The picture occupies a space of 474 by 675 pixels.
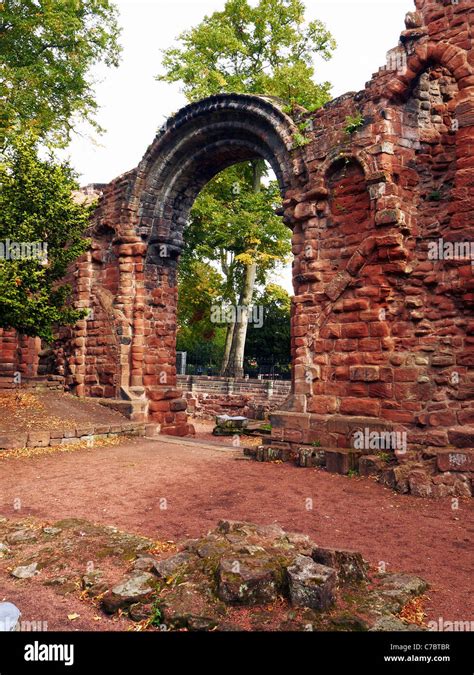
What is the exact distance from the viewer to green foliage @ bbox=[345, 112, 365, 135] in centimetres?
810

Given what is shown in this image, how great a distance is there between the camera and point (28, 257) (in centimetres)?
1041

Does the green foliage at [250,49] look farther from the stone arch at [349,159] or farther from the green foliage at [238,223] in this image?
the stone arch at [349,159]

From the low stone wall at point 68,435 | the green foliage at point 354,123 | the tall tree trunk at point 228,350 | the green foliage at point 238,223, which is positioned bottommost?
the low stone wall at point 68,435

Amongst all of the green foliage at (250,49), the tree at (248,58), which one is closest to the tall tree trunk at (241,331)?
the tree at (248,58)

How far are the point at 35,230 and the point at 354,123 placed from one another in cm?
689

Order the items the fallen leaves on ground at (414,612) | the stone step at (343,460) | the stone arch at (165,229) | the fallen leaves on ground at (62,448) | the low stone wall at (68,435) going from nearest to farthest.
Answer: the fallen leaves on ground at (414,612), the stone step at (343,460), the fallen leaves on ground at (62,448), the low stone wall at (68,435), the stone arch at (165,229)

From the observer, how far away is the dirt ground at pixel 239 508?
12.0 feet

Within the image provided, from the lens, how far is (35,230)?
10836 millimetres

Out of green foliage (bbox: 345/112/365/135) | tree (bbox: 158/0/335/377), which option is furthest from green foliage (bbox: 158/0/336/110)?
green foliage (bbox: 345/112/365/135)

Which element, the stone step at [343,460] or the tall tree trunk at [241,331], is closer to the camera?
the stone step at [343,460]

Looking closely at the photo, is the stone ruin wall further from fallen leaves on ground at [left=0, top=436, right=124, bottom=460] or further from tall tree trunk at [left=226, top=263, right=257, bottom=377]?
tall tree trunk at [left=226, top=263, right=257, bottom=377]

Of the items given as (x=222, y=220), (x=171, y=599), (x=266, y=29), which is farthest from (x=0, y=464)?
(x=266, y=29)

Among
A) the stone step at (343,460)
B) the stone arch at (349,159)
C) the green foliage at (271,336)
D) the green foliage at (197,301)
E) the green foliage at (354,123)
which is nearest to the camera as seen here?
the stone step at (343,460)

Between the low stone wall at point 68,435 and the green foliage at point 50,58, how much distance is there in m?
10.1
